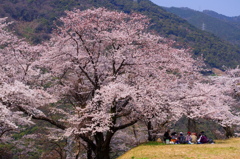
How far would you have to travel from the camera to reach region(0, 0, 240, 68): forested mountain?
6234 centimetres

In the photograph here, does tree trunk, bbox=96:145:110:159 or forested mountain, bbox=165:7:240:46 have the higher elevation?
forested mountain, bbox=165:7:240:46

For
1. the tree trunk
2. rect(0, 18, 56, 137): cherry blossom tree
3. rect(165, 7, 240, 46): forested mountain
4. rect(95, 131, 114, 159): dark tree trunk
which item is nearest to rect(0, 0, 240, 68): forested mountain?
rect(0, 18, 56, 137): cherry blossom tree

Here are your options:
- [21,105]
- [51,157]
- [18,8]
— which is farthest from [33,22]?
[21,105]

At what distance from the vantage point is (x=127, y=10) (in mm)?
85000

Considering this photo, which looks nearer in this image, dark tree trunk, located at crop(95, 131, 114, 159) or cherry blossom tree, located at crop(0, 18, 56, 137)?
cherry blossom tree, located at crop(0, 18, 56, 137)

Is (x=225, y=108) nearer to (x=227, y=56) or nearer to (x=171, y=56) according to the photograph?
(x=171, y=56)

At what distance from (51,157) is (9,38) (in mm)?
9385

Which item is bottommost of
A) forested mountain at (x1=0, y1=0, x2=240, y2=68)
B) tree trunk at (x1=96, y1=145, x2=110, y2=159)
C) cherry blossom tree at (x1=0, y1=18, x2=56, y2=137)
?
tree trunk at (x1=96, y1=145, x2=110, y2=159)

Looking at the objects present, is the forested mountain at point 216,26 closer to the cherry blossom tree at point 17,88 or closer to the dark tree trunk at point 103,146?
the cherry blossom tree at point 17,88

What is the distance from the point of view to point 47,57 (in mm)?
12805

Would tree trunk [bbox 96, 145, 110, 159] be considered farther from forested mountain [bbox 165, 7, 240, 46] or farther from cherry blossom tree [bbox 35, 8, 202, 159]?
forested mountain [bbox 165, 7, 240, 46]

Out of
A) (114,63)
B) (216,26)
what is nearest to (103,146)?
(114,63)

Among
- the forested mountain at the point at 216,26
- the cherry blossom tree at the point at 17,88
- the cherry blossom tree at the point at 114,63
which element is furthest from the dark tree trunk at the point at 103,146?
the forested mountain at the point at 216,26

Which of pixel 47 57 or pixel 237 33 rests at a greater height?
pixel 237 33
